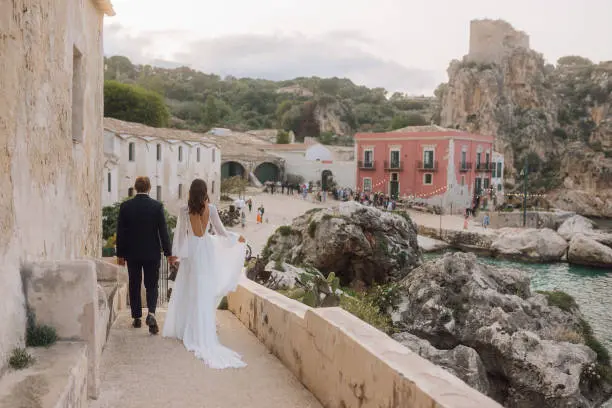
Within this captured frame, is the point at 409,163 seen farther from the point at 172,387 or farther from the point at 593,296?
the point at 172,387

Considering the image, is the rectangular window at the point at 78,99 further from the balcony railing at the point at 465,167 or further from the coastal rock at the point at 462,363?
the balcony railing at the point at 465,167

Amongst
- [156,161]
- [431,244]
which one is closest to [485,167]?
[431,244]

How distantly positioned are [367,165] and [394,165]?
8.32ft

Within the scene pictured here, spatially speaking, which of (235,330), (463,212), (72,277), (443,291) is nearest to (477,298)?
(443,291)

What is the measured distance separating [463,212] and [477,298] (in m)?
33.3

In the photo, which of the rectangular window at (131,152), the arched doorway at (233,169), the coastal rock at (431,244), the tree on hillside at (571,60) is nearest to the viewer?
the rectangular window at (131,152)

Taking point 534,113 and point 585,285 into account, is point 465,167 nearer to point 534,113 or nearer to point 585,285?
point 585,285

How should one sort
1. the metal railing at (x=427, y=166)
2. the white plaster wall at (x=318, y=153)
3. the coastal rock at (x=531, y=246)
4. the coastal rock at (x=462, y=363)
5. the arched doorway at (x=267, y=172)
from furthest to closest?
the white plaster wall at (x=318, y=153) → the arched doorway at (x=267, y=172) → the metal railing at (x=427, y=166) → the coastal rock at (x=531, y=246) → the coastal rock at (x=462, y=363)

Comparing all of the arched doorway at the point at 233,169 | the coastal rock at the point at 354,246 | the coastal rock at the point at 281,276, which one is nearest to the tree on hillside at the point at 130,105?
the arched doorway at the point at 233,169

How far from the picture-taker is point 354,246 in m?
18.3

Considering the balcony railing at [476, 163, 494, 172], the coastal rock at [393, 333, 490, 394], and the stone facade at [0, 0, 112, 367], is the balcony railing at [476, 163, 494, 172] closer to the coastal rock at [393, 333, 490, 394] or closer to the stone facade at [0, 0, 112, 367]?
the coastal rock at [393, 333, 490, 394]

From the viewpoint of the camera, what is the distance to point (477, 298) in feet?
41.9

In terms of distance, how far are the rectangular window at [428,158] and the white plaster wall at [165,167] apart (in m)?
16.4

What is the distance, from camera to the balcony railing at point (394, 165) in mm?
46062
